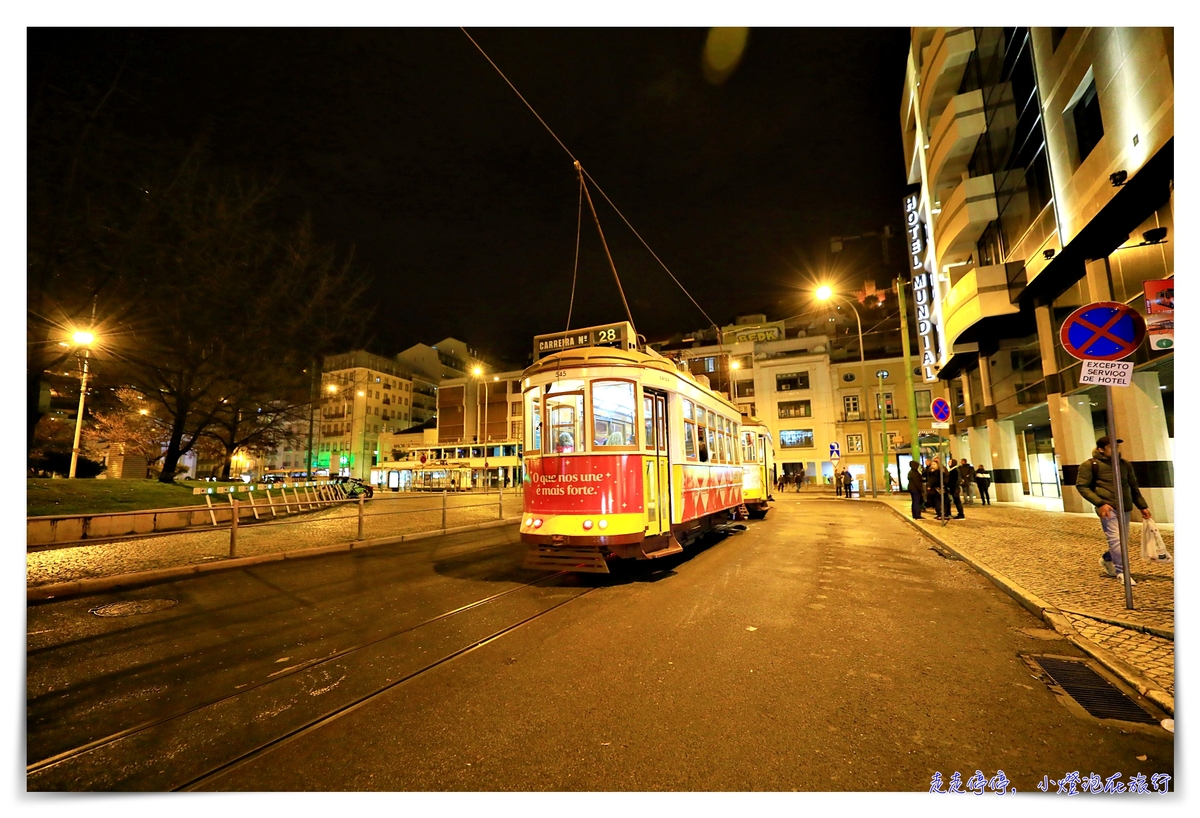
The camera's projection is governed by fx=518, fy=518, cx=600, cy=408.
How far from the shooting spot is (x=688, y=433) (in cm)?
938

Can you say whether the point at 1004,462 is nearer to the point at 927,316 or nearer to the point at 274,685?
the point at 927,316

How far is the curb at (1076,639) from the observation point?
350 centimetres

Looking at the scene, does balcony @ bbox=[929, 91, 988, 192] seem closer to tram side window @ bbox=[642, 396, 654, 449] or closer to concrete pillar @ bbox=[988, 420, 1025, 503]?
concrete pillar @ bbox=[988, 420, 1025, 503]

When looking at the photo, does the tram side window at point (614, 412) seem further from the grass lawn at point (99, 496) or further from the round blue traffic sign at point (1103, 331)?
the grass lawn at point (99, 496)

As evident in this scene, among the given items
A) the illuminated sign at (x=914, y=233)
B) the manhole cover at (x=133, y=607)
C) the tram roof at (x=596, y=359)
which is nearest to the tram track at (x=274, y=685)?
the manhole cover at (x=133, y=607)

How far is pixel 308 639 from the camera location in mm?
5152

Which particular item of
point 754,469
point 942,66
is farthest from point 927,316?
point 754,469

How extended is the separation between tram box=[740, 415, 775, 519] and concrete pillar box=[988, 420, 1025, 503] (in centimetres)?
1041

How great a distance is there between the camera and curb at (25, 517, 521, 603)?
23.1 feet

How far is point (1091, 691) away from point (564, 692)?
12.3ft

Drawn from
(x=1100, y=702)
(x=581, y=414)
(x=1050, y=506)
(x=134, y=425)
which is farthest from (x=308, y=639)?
(x=134, y=425)

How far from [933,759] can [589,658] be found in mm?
2493

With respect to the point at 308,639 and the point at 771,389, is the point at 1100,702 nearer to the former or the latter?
the point at 308,639

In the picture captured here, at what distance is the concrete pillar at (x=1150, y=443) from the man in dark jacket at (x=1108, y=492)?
20.5ft
